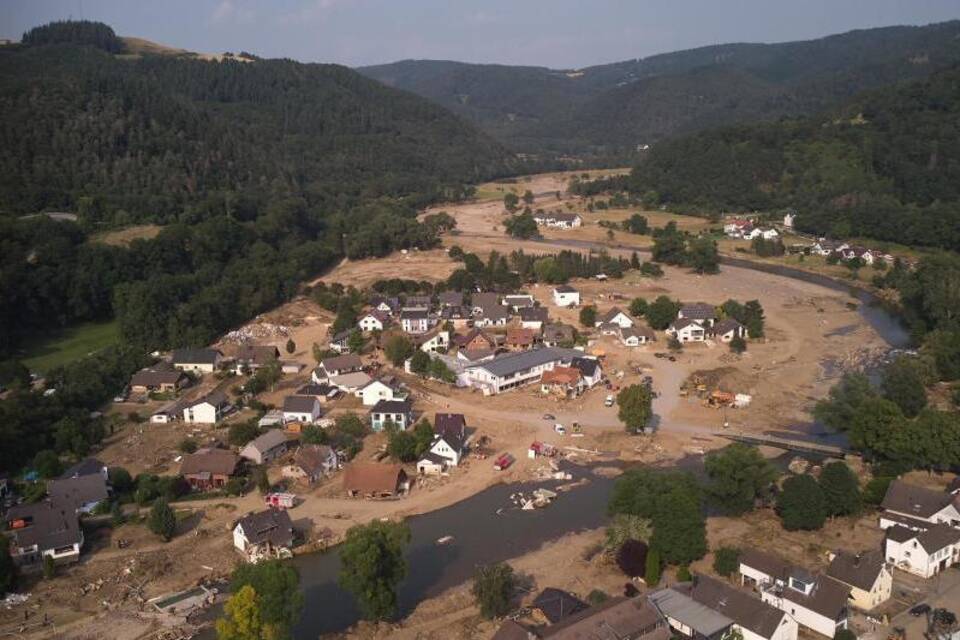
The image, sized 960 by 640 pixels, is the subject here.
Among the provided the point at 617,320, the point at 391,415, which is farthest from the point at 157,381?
the point at 617,320

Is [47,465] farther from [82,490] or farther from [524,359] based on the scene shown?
[524,359]

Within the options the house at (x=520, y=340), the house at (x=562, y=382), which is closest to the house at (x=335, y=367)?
the house at (x=520, y=340)

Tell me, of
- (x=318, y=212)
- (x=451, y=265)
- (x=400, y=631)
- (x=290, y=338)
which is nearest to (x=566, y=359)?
(x=290, y=338)

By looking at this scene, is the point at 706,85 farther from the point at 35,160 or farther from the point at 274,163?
the point at 35,160

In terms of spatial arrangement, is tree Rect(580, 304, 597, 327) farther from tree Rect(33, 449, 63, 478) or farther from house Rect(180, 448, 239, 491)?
tree Rect(33, 449, 63, 478)

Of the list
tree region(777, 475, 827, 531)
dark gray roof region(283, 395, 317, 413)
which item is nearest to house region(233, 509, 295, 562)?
dark gray roof region(283, 395, 317, 413)

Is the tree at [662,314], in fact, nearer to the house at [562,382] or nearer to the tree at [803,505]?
the house at [562,382]
